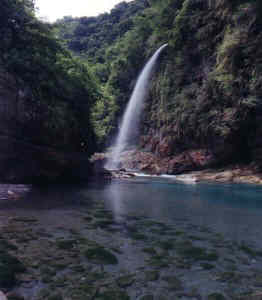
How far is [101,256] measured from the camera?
19.1ft

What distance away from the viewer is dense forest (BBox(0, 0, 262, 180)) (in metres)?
15.8

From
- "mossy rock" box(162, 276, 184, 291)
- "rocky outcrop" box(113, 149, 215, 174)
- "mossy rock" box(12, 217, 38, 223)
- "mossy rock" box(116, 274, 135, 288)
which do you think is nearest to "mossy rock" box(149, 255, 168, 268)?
"mossy rock" box(162, 276, 184, 291)

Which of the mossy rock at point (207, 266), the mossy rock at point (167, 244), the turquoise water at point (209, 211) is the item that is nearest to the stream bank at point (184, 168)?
the turquoise water at point (209, 211)

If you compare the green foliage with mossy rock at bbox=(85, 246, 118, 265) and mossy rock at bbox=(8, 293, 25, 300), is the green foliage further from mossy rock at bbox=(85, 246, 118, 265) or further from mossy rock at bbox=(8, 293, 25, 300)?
mossy rock at bbox=(8, 293, 25, 300)

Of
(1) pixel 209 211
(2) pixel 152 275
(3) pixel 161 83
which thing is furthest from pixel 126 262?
(3) pixel 161 83

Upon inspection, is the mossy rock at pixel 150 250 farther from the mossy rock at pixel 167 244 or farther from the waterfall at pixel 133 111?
the waterfall at pixel 133 111

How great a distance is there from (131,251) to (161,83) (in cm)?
3462

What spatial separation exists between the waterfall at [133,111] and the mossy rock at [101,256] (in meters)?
34.6

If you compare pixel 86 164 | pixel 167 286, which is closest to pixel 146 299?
pixel 167 286

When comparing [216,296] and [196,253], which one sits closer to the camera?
[216,296]

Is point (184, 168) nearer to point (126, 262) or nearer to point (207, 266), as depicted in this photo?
point (207, 266)

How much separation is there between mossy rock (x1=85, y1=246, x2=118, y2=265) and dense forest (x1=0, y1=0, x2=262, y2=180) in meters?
11.4

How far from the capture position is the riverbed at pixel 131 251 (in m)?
4.49

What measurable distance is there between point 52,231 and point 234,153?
72.9 ft
